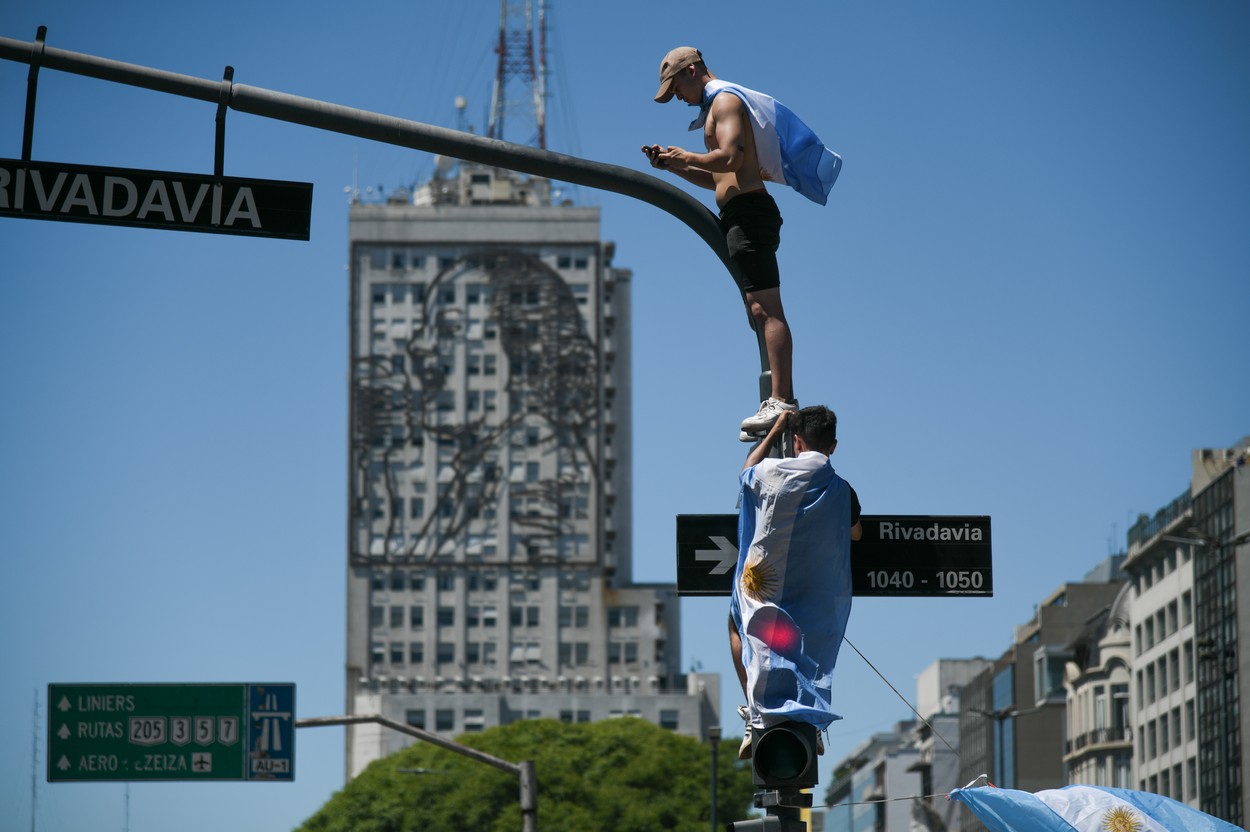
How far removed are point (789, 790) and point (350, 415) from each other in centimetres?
13903

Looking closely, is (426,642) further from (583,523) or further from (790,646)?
(790,646)

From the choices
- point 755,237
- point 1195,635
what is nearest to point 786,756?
point 755,237

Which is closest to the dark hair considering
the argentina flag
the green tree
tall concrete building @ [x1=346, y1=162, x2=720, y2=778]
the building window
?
the argentina flag

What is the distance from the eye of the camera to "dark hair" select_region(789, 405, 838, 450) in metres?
9.86

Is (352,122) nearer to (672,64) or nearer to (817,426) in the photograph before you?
(672,64)

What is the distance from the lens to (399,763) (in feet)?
323

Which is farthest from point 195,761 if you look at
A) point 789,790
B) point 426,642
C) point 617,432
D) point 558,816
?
point 617,432

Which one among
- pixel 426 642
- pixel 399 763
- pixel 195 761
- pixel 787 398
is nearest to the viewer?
pixel 787 398

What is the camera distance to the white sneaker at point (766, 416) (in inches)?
402

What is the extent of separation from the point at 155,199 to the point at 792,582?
12.5ft

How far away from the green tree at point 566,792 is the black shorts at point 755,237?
264 ft

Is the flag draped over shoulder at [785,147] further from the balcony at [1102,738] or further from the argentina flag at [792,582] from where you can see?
the balcony at [1102,738]

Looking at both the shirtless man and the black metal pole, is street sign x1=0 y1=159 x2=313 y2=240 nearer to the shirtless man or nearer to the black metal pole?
the black metal pole

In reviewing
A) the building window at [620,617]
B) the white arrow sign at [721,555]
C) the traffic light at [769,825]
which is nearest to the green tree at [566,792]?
the building window at [620,617]
